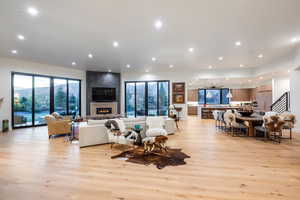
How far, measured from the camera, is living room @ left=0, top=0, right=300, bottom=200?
2465mm

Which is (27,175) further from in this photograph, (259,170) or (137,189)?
(259,170)

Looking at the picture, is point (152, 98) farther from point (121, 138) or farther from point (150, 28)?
point (150, 28)

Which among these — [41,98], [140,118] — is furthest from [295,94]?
[41,98]

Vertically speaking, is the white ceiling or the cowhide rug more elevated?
the white ceiling

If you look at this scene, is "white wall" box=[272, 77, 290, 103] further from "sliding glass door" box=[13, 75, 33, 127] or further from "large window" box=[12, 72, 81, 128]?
"sliding glass door" box=[13, 75, 33, 127]

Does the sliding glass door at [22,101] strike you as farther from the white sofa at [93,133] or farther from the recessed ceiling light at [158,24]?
the recessed ceiling light at [158,24]

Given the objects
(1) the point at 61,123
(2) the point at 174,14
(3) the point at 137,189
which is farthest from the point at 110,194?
(1) the point at 61,123

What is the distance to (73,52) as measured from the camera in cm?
611

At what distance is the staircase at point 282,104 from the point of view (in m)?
8.03

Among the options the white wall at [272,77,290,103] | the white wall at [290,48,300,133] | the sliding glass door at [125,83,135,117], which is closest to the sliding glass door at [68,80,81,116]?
the sliding glass door at [125,83,135,117]

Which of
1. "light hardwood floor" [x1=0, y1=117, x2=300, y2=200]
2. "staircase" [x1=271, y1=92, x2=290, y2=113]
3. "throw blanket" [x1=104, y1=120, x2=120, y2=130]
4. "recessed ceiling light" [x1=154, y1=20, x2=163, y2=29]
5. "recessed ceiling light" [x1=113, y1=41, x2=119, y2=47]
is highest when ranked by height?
"recessed ceiling light" [x1=113, y1=41, x2=119, y2=47]

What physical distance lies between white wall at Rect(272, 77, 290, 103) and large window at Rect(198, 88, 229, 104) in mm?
3523

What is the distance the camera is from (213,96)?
1293cm

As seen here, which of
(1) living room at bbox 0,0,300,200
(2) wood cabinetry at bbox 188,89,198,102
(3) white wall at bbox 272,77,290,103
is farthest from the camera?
(2) wood cabinetry at bbox 188,89,198,102
